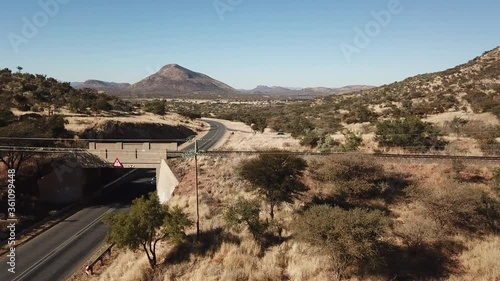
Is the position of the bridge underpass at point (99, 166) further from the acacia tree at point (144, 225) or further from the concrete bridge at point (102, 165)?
the acacia tree at point (144, 225)

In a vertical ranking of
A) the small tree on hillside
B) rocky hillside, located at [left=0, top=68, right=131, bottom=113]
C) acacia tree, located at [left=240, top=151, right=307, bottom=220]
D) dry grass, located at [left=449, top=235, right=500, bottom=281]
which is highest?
rocky hillside, located at [left=0, top=68, right=131, bottom=113]

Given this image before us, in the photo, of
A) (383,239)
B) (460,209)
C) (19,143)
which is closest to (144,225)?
(383,239)

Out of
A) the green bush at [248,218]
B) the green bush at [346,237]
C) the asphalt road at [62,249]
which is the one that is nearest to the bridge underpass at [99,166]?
the asphalt road at [62,249]

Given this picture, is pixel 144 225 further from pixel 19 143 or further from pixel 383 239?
pixel 19 143

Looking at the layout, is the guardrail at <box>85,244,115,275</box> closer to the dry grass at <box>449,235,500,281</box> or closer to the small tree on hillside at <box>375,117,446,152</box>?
the dry grass at <box>449,235,500,281</box>

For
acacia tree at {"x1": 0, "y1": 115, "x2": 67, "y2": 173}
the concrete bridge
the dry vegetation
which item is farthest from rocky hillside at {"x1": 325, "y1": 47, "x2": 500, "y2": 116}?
acacia tree at {"x1": 0, "y1": 115, "x2": 67, "y2": 173}

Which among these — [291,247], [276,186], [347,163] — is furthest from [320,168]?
[291,247]
